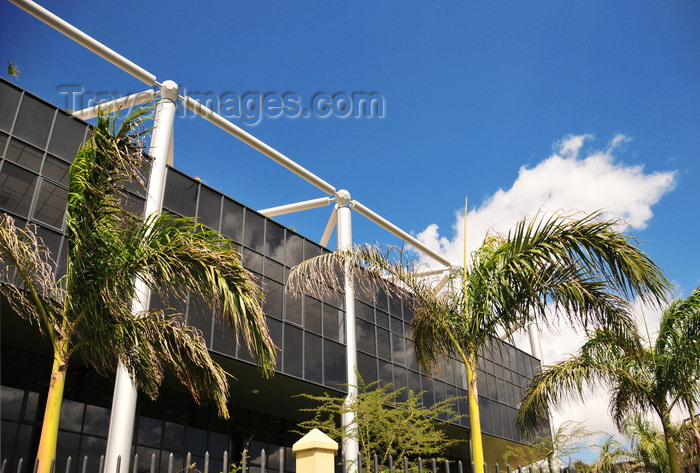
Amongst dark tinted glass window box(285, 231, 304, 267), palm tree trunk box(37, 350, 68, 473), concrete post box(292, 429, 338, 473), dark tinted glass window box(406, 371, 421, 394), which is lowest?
concrete post box(292, 429, 338, 473)

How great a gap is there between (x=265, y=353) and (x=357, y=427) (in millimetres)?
9566

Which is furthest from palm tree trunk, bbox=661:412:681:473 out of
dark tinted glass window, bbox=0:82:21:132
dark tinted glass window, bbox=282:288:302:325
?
dark tinted glass window, bbox=0:82:21:132

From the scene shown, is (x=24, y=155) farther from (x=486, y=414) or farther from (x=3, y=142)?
(x=486, y=414)

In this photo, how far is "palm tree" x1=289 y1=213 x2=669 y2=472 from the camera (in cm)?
779

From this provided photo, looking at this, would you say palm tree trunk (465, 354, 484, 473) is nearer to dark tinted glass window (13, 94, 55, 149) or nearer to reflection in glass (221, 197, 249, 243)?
reflection in glass (221, 197, 249, 243)

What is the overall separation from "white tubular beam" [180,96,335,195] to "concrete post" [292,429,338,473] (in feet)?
45.5

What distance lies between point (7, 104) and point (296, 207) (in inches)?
377

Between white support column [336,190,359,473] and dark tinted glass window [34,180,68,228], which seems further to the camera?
white support column [336,190,359,473]

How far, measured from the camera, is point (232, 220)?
55.3ft

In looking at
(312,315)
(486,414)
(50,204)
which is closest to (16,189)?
(50,204)

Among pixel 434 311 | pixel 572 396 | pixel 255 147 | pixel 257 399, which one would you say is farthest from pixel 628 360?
pixel 255 147

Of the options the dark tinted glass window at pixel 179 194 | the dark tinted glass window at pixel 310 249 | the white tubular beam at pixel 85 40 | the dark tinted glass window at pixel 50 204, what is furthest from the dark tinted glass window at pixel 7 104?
the dark tinted glass window at pixel 310 249

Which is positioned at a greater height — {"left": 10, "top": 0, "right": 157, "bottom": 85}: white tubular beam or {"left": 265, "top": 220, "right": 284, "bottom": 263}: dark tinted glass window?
{"left": 10, "top": 0, "right": 157, "bottom": 85}: white tubular beam

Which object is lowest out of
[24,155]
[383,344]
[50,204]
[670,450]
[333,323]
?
[670,450]
